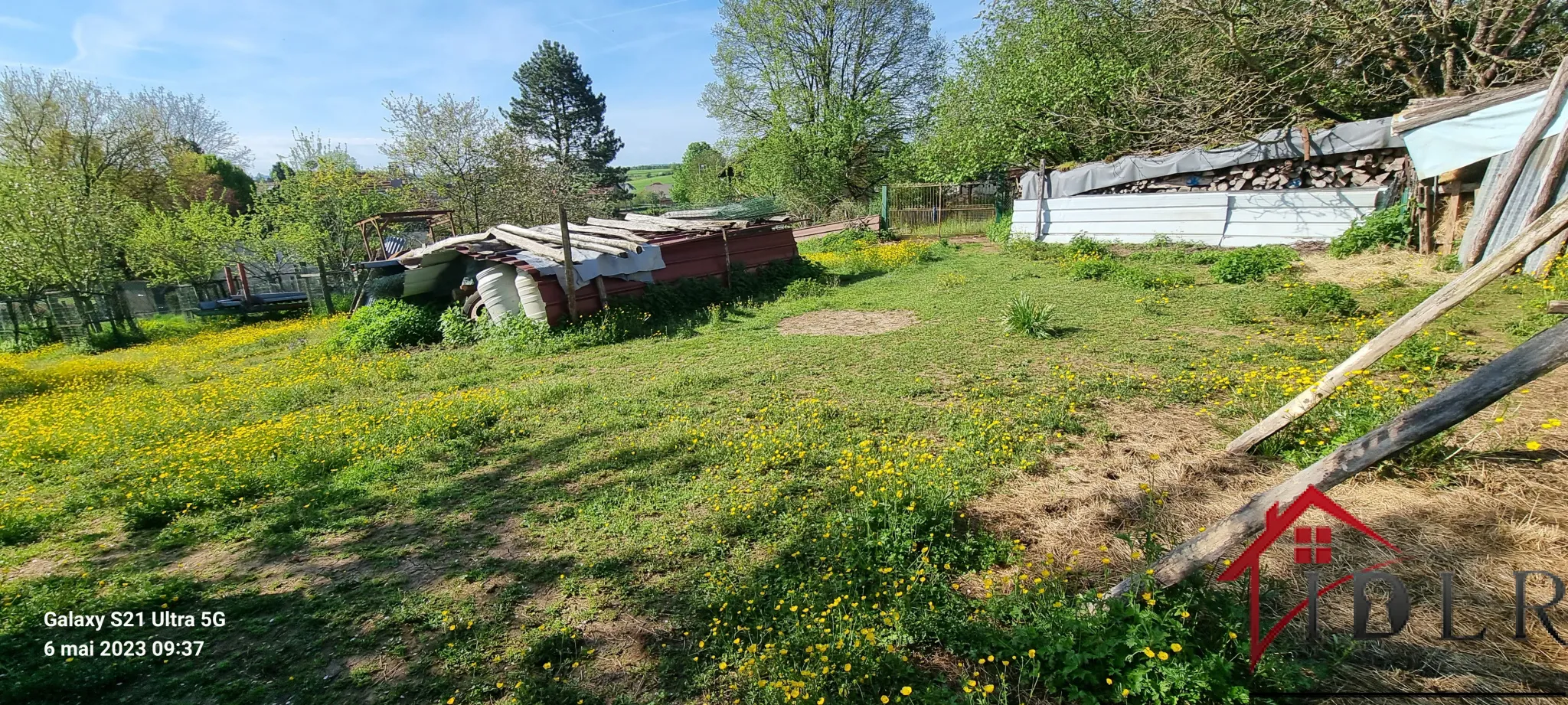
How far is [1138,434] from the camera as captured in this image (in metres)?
4.40

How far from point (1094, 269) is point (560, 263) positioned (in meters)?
9.41

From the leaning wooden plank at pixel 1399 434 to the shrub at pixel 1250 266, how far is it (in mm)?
8397

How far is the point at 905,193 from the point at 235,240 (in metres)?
22.8

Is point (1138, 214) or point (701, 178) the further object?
point (701, 178)

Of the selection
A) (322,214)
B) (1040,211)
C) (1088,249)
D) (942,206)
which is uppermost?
(322,214)

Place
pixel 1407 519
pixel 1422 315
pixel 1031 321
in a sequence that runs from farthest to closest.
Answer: pixel 1031 321 < pixel 1422 315 < pixel 1407 519

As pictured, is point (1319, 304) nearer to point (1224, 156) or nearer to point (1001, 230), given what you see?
point (1224, 156)

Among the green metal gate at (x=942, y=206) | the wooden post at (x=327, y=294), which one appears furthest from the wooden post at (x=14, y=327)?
the green metal gate at (x=942, y=206)

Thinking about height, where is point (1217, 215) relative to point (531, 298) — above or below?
Result: above

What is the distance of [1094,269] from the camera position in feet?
35.3

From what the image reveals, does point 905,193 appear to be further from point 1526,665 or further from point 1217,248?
point 1526,665

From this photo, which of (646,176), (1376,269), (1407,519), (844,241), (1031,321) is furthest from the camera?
(646,176)

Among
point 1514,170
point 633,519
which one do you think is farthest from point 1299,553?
point 1514,170

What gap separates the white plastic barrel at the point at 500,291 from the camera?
9859 millimetres
